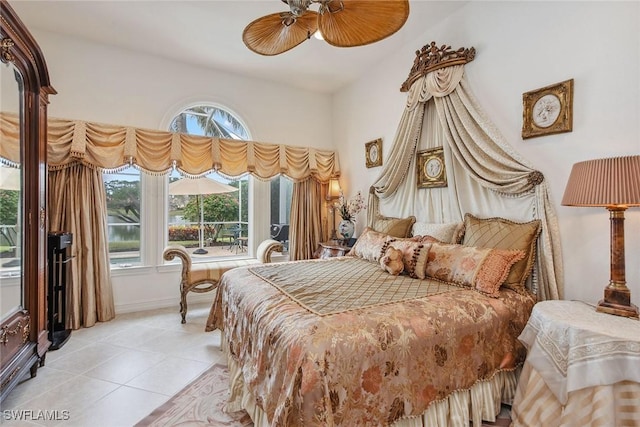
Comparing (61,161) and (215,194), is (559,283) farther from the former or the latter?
(61,161)

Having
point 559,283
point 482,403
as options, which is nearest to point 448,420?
point 482,403

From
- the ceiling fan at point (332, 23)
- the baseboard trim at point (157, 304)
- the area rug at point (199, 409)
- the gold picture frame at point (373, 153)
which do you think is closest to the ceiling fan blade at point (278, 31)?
the ceiling fan at point (332, 23)

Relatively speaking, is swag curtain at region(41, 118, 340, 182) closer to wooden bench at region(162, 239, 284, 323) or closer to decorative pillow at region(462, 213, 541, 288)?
wooden bench at region(162, 239, 284, 323)

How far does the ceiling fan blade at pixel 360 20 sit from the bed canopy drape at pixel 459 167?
50.3 inches

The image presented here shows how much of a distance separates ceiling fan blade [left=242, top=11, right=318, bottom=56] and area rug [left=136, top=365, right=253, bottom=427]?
2332 millimetres

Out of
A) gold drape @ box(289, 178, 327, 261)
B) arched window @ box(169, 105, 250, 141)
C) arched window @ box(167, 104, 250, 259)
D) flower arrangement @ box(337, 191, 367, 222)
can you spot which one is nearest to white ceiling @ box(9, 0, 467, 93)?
arched window @ box(169, 105, 250, 141)

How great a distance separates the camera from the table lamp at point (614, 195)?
150 centimetres

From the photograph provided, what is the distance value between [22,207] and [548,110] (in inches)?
147

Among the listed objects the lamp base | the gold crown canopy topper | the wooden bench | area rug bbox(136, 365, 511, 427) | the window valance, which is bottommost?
area rug bbox(136, 365, 511, 427)

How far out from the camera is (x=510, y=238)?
216 cm

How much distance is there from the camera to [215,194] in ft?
13.9

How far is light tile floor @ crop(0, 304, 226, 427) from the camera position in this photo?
1829 mm

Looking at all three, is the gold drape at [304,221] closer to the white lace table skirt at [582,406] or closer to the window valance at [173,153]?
the window valance at [173,153]

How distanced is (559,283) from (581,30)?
172 centimetres
